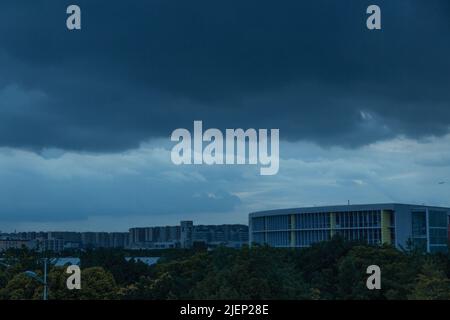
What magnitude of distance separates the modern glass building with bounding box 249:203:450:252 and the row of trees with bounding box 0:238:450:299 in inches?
1779

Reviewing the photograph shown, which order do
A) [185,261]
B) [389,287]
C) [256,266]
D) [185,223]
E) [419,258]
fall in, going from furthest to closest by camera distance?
[185,223], [185,261], [419,258], [389,287], [256,266]

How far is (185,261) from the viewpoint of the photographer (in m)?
36.6

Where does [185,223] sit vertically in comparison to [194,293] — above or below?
above

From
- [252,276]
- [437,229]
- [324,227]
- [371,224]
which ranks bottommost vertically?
[252,276]

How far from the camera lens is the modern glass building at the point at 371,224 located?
8376 centimetres

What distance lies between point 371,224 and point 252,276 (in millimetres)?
64236

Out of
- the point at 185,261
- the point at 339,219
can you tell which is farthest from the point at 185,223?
the point at 339,219

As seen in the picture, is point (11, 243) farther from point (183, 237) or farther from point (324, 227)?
point (324, 227)

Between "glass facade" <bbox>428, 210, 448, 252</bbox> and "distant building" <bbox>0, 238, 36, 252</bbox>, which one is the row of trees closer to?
"distant building" <bbox>0, 238, 36, 252</bbox>

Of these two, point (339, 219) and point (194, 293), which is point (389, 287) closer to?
point (194, 293)

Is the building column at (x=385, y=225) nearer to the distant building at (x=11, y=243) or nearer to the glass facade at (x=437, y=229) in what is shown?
the glass facade at (x=437, y=229)

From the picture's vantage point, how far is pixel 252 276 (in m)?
24.3

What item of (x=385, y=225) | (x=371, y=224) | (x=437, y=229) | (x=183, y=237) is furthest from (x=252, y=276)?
(x=437, y=229)
